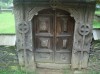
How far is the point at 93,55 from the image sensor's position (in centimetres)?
445

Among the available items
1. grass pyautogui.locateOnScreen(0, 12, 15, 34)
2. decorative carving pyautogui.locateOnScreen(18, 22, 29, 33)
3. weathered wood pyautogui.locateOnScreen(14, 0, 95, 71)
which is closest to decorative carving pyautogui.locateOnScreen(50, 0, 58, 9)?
weathered wood pyautogui.locateOnScreen(14, 0, 95, 71)

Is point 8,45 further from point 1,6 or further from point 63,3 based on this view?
point 1,6

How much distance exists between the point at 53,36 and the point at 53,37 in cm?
3

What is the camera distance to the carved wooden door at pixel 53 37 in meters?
4.26

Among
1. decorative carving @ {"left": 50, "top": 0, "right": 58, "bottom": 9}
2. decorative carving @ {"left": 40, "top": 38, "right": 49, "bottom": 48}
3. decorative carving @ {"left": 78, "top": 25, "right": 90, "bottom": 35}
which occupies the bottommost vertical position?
decorative carving @ {"left": 40, "top": 38, "right": 49, "bottom": 48}

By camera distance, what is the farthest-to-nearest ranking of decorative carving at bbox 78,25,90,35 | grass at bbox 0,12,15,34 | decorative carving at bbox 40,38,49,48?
grass at bbox 0,12,15,34
decorative carving at bbox 40,38,49,48
decorative carving at bbox 78,25,90,35

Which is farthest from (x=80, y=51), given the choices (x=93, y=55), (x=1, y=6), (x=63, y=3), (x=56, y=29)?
(x=1, y=6)

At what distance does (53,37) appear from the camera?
173 inches

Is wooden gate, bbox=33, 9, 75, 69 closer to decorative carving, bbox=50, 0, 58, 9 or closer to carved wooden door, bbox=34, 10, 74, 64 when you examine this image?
carved wooden door, bbox=34, 10, 74, 64

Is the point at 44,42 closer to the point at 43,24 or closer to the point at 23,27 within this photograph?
the point at 43,24

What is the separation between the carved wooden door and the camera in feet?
14.0

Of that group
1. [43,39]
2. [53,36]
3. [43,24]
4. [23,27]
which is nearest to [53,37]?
[53,36]

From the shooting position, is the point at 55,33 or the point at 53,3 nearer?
the point at 53,3

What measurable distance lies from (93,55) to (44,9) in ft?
5.40
